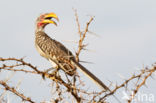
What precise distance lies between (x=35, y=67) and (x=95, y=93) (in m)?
0.76

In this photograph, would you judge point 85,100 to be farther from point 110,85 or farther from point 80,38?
point 80,38

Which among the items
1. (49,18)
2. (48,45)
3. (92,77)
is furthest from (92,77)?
(49,18)

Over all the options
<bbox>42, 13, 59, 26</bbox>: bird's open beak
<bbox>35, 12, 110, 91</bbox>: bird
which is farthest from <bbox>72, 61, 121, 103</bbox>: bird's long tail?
<bbox>42, 13, 59, 26</bbox>: bird's open beak

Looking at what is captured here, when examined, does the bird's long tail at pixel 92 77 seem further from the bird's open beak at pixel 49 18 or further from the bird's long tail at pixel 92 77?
the bird's open beak at pixel 49 18

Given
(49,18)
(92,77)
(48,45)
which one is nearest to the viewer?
(92,77)

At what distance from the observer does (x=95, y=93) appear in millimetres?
3219

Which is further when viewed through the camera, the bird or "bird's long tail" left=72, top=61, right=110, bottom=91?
the bird

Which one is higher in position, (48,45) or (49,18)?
(49,18)

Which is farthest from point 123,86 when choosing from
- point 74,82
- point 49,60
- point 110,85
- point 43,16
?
point 43,16

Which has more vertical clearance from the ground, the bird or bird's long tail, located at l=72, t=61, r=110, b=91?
the bird

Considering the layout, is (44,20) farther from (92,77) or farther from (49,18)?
(92,77)

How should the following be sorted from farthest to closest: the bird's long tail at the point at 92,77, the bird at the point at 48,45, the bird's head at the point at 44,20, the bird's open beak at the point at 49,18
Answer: the bird's head at the point at 44,20 → the bird's open beak at the point at 49,18 → the bird at the point at 48,45 → the bird's long tail at the point at 92,77

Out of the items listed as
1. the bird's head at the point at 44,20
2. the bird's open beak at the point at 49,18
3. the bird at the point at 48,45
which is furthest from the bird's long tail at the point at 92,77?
the bird's head at the point at 44,20

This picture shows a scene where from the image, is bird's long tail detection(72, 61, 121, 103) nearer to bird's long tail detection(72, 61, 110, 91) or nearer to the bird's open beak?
bird's long tail detection(72, 61, 110, 91)
